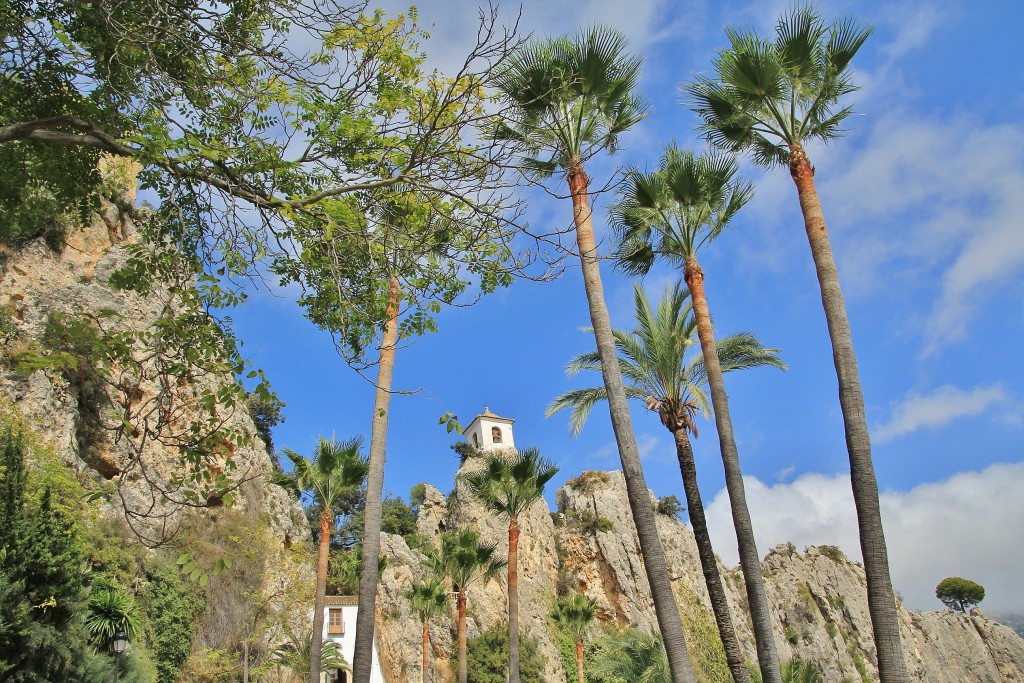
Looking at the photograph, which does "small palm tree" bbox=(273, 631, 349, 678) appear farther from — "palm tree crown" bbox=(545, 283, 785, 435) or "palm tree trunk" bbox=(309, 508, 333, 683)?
"palm tree crown" bbox=(545, 283, 785, 435)

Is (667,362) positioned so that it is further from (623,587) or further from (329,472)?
(623,587)

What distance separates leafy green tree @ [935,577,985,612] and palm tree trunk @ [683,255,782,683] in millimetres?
91546

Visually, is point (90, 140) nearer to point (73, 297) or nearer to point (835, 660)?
point (73, 297)

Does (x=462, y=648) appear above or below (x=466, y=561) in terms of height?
below

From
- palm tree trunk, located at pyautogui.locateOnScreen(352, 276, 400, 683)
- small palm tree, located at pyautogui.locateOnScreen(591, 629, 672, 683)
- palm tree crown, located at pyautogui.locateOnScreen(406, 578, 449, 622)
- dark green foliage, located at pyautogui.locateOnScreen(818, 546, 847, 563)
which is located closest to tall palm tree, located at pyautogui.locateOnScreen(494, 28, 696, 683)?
palm tree trunk, located at pyautogui.locateOnScreen(352, 276, 400, 683)

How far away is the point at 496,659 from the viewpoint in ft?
120

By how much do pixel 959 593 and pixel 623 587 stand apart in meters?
63.8

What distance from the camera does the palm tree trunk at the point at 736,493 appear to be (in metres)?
11.9

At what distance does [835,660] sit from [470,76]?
55236 millimetres

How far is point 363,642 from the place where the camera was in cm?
1221

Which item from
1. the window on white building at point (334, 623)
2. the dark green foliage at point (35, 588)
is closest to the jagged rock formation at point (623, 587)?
the window on white building at point (334, 623)

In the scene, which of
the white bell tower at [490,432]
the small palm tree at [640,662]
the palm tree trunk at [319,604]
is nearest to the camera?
the palm tree trunk at [319,604]

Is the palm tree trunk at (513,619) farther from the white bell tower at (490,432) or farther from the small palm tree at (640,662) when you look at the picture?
the white bell tower at (490,432)

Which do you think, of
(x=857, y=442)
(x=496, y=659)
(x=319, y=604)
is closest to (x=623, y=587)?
(x=496, y=659)
